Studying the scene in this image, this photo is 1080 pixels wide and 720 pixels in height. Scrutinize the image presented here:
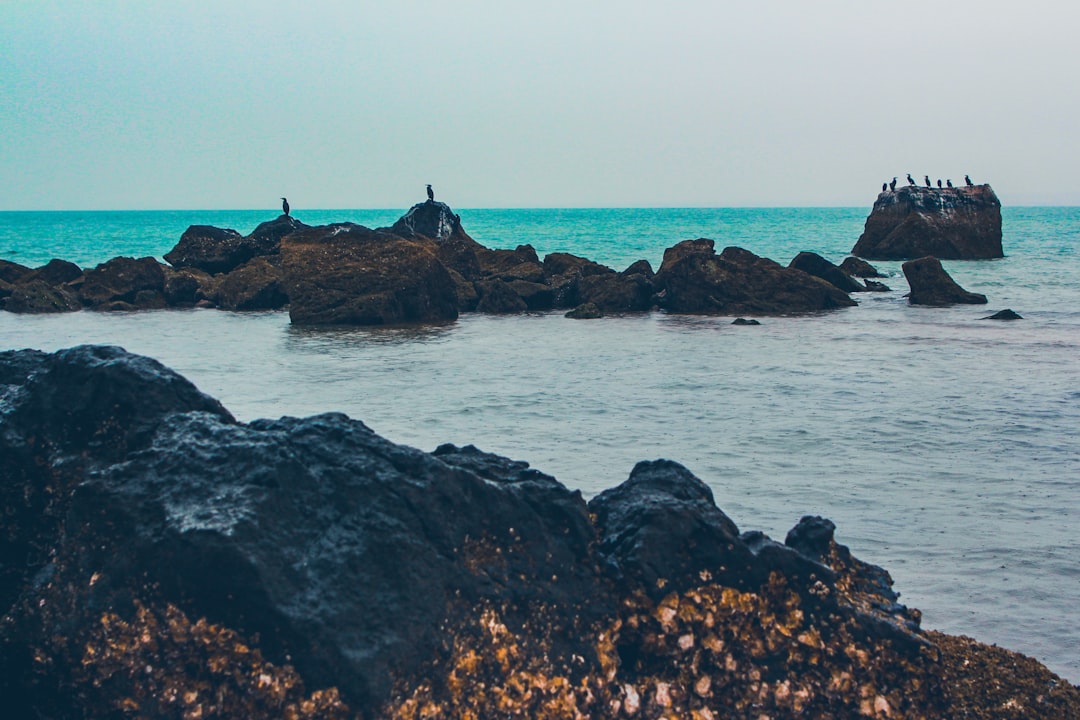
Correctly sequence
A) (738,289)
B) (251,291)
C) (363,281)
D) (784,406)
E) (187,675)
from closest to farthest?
(187,675) → (784,406) → (363,281) → (738,289) → (251,291)

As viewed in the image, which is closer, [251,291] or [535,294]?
[535,294]

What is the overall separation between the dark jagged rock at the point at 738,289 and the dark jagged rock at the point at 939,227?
23208 mm

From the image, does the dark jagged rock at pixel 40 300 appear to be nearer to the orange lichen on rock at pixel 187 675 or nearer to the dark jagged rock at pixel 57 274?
the dark jagged rock at pixel 57 274

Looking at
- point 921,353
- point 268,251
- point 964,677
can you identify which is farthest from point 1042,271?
point 964,677

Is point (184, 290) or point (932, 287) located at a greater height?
point (932, 287)

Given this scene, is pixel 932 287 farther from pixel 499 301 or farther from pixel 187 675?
pixel 187 675

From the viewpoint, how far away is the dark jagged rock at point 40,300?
2320 cm

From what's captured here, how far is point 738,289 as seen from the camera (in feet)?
76.0

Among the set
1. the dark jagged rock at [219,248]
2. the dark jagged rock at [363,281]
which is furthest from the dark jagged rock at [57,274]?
the dark jagged rock at [363,281]

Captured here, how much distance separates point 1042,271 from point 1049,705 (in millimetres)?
35525

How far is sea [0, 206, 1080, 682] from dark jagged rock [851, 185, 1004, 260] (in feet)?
75.7

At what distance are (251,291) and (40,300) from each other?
4785mm

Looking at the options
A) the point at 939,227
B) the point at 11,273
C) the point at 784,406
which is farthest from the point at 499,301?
the point at 939,227

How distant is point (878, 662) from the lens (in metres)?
3.64
